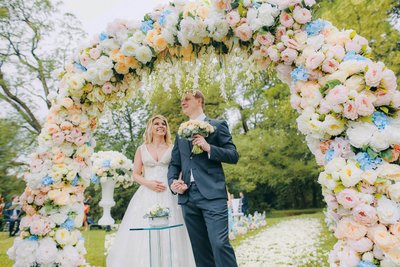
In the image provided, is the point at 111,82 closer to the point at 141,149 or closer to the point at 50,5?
the point at 141,149

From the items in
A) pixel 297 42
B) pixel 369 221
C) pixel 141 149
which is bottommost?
pixel 369 221

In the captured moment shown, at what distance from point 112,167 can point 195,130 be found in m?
3.49

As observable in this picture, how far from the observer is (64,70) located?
476 cm

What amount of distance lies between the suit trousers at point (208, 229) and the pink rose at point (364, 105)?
5.18 feet

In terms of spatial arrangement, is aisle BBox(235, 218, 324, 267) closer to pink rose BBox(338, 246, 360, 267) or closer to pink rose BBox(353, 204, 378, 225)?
pink rose BBox(338, 246, 360, 267)

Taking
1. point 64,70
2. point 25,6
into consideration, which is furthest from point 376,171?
point 25,6

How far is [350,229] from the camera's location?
2.70 m

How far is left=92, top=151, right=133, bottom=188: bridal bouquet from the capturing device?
6703 millimetres

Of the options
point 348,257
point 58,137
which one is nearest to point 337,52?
point 348,257

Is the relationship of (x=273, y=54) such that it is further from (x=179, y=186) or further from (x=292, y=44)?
(x=179, y=186)

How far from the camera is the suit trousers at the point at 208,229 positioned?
3.52m

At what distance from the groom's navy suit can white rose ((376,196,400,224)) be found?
1430 mm

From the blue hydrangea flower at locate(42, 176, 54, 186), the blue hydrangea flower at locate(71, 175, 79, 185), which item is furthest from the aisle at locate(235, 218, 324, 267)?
the blue hydrangea flower at locate(42, 176, 54, 186)

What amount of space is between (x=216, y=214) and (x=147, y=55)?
1752 mm
